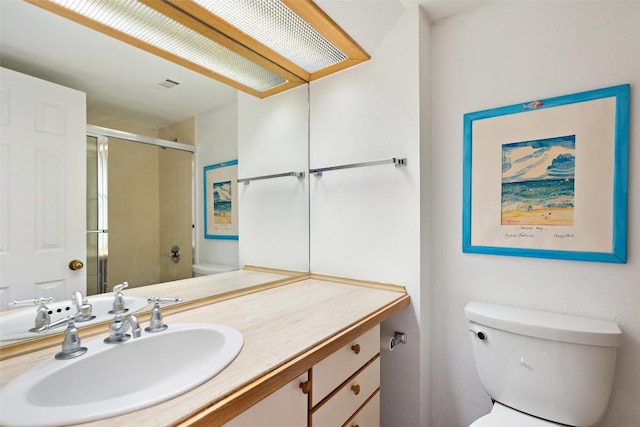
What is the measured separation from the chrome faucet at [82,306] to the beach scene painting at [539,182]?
5.38 ft

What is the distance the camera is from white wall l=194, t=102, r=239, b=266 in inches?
54.2

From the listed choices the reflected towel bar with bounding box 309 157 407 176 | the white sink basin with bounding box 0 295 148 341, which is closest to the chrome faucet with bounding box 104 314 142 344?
the white sink basin with bounding box 0 295 148 341

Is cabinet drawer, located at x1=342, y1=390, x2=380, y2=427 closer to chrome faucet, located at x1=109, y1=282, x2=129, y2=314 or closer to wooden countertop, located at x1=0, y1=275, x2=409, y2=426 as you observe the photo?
wooden countertop, located at x1=0, y1=275, x2=409, y2=426

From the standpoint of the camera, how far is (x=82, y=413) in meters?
0.56

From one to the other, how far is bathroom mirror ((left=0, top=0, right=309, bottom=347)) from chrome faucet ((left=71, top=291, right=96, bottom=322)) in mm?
365

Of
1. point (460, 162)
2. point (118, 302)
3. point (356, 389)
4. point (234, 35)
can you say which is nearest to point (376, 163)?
point (460, 162)

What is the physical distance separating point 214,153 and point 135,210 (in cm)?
48

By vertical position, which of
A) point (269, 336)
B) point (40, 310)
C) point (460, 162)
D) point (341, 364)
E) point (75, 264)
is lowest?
point (341, 364)

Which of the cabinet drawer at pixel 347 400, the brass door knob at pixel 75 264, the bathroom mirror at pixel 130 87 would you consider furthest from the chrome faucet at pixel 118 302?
the cabinet drawer at pixel 347 400

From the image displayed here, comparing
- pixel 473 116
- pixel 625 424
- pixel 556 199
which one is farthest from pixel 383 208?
pixel 625 424

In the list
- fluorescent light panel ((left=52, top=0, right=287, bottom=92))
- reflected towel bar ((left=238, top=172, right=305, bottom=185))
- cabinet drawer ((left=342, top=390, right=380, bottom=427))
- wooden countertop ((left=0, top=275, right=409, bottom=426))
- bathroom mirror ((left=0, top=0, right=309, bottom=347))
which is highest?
fluorescent light panel ((left=52, top=0, right=287, bottom=92))

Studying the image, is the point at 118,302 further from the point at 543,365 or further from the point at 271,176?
the point at 543,365

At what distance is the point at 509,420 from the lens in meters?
1.13

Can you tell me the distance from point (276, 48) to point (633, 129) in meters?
1.56
